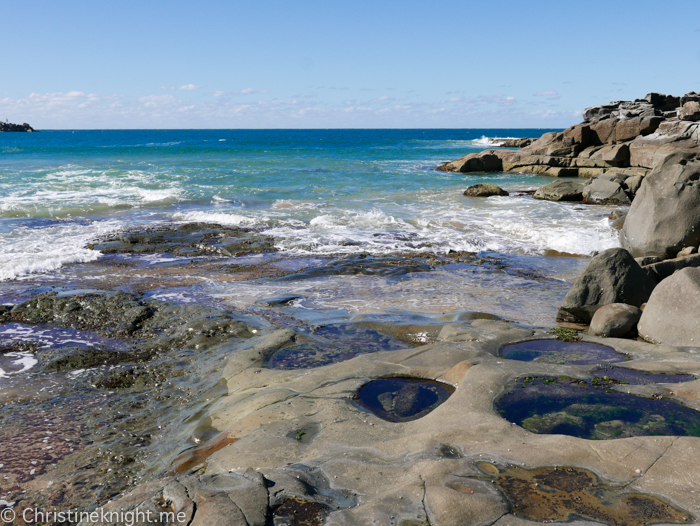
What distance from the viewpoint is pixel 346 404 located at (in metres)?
4.85

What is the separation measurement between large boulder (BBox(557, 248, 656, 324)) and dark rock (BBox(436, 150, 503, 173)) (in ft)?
94.1

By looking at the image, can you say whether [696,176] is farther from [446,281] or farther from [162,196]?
[162,196]

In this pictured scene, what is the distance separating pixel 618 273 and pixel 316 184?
21.2 metres

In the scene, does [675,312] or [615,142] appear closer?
[675,312]

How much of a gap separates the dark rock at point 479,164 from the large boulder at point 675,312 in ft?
97.2

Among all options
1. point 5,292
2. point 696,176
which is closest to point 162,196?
point 5,292

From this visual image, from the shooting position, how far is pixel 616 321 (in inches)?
271

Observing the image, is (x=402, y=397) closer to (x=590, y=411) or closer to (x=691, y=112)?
(x=590, y=411)

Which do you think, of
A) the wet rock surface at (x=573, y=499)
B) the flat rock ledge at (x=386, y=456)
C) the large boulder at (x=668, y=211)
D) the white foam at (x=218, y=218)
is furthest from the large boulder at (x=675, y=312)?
the white foam at (x=218, y=218)

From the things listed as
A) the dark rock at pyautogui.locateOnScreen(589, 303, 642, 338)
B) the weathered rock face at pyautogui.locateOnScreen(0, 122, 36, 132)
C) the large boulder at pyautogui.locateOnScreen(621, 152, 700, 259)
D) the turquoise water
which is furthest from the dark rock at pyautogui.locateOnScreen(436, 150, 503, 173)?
the weathered rock face at pyautogui.locateOnScreen(0, 122, 36, 132)

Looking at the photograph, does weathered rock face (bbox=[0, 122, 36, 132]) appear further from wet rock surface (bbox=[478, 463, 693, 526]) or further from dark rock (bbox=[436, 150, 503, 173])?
wet rock surface (bbox=[478, 463, 693, 526])

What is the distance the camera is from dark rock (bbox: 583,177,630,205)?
21.7m

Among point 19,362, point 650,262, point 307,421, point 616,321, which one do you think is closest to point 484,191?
point 650,262

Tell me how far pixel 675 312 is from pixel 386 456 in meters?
4.75
